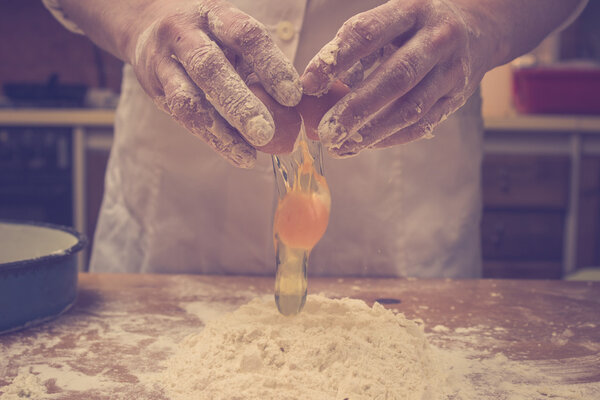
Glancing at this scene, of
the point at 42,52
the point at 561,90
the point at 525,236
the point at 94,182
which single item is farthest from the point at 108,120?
the point at 561,90

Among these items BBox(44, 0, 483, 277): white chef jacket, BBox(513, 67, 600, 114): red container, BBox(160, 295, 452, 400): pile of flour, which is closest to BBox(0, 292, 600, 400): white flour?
BBox(160, 295, 452, 400): pile of flour

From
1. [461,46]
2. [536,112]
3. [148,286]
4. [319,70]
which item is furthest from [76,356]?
[536,112]

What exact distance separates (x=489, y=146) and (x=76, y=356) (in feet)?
5.37

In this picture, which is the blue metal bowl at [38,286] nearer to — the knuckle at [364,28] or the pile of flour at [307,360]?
the pile of flour at [307,360]

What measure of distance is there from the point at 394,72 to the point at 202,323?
0.39 m

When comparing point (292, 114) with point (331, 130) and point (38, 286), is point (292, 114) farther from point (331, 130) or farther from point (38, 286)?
point (38, 286)

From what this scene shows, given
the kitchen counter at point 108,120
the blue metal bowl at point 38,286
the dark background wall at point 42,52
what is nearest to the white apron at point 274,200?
the blue metal bowl at point 38,286

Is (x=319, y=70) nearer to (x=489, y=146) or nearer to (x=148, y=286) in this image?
(x=148, y=286)

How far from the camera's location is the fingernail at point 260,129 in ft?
1.80

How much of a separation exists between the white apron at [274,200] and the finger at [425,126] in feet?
1.11

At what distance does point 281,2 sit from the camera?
96 centimetres

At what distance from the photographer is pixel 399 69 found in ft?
1.93

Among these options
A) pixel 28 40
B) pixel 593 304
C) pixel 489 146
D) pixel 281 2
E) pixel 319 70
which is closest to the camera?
pixel 319 70

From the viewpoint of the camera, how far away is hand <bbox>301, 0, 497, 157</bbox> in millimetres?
579
